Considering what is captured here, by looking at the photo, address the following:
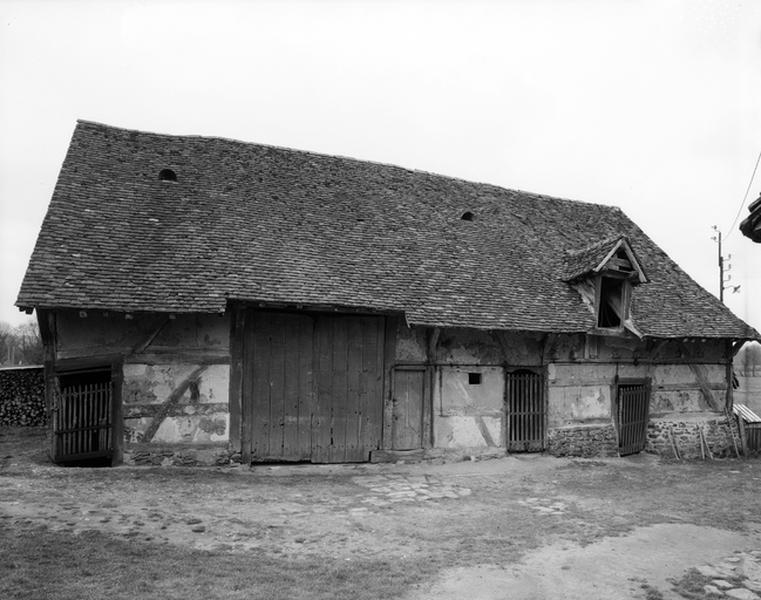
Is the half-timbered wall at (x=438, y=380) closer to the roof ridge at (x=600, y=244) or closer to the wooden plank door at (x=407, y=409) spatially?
the wooden plank door at (x=407, y=409)

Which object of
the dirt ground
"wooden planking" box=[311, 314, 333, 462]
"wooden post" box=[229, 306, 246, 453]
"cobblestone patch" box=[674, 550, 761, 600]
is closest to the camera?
"cobblestone patch" box=[674, 550, 761, 600]

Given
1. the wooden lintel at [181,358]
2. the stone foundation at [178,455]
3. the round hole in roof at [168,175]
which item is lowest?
the stone foundation at [178,455]

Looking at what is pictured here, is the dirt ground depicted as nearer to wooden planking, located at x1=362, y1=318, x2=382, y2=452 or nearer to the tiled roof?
wooden planking, located at x1=362, y1=318, x2=382, y2=452

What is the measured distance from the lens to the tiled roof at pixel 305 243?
1134 centimetres

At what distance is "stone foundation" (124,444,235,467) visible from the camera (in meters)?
11.0

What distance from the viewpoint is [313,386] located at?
12.3m

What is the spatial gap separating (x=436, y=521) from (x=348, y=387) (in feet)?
15.3

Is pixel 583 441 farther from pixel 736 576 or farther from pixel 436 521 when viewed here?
pixel 736 576

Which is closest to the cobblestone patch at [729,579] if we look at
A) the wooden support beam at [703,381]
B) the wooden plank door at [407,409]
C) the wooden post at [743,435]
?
the wooden plank door at [407,409]

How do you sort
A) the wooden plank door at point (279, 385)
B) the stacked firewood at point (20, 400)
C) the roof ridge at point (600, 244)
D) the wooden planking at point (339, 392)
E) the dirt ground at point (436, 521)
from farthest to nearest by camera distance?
the stacked firewood at point (20, 400), the roof ridge at point (600, 244), the wooden planking at point (339, 392), the wooden plank door at point (279, 385), the dirt ground at point (436, 521)

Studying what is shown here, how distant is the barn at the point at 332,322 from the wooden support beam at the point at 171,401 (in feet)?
0.12

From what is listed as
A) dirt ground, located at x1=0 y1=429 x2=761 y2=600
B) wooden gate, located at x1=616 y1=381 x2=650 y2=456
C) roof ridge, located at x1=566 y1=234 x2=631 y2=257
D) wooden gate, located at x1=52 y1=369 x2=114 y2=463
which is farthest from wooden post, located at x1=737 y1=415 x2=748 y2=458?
wooden gate, located at x1=52 y1=369 x2=114 y2=463

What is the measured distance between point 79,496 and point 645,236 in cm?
1791

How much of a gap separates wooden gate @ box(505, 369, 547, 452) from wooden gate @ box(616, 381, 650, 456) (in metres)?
2.36
